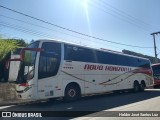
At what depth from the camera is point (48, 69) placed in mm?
13641

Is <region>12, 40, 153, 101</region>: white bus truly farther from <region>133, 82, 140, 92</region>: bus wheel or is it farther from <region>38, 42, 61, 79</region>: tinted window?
<region>133, 82, 140, 92</region>: bus wheel

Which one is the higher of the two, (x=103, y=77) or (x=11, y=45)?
(x=11, y=45)

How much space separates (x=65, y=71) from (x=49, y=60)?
4.36ft

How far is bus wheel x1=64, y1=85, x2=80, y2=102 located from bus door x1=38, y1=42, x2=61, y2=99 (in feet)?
2.81

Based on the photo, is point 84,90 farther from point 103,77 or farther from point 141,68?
point 141,68

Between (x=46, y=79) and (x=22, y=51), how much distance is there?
6.14 ft

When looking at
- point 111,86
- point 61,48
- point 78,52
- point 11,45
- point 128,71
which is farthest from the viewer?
point 11,45

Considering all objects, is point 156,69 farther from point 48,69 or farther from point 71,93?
point 48,69

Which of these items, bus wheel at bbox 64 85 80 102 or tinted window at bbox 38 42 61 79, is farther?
bus wheel at bbox 64 85 80 102

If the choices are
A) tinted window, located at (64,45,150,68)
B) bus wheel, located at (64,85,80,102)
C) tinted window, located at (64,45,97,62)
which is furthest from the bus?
bus wheel, located at (64,85,80,102)

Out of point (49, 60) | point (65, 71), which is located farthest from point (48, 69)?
point (65, 71)

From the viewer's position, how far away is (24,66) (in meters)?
13.2

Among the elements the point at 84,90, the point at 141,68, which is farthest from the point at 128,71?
the point at 84,90

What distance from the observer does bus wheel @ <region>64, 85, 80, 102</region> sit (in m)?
14.5
